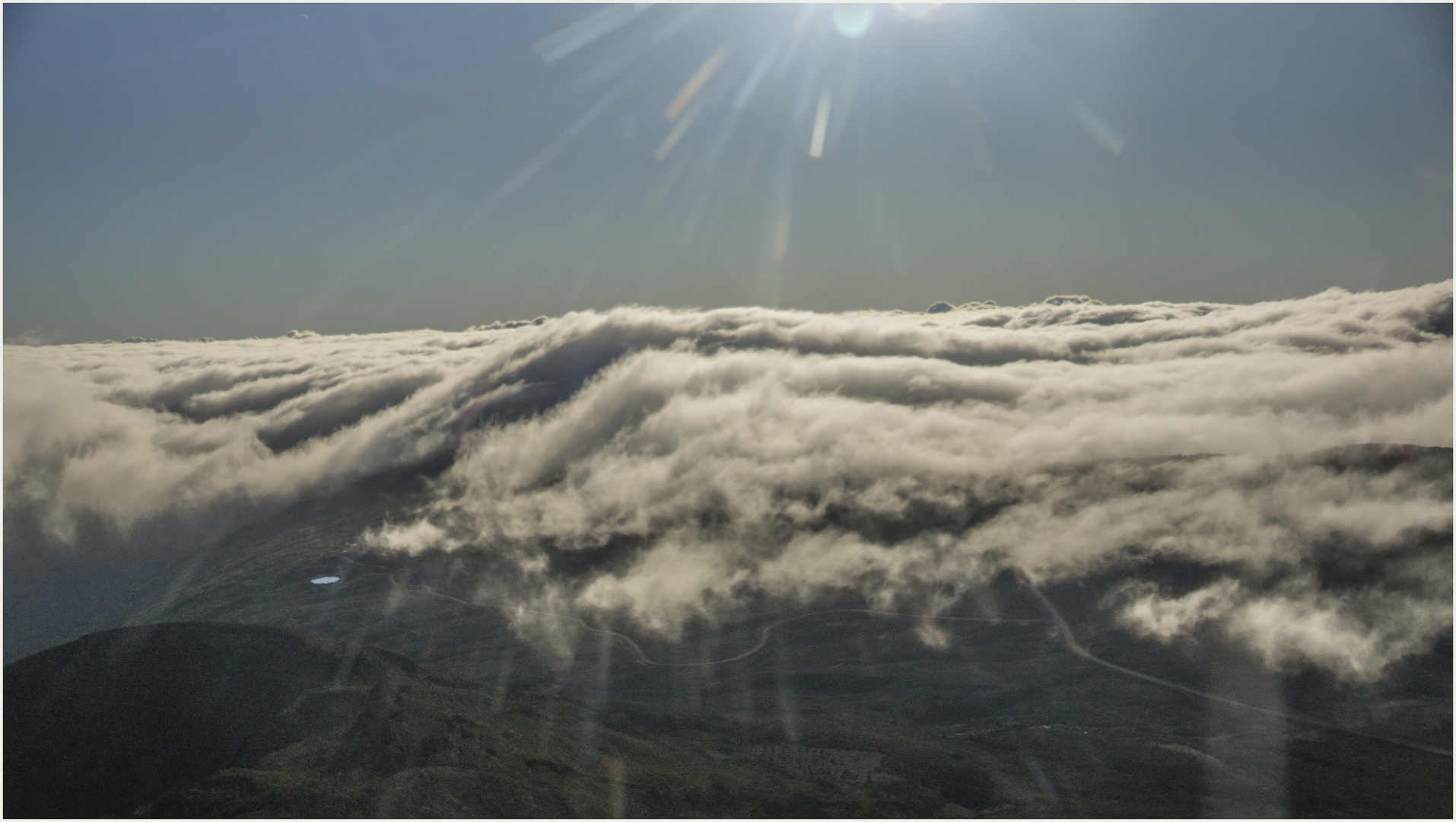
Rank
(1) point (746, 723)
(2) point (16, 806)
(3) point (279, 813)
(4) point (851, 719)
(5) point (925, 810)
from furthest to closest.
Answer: (4) point (851, 719), (1) point (746, 723), (5) point (925, 810), (3) point (279, 813), (2) point (16, 806)

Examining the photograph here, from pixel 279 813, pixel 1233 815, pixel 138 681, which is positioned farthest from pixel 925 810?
pixel 138 681

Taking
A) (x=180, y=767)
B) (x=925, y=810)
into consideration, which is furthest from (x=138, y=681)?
(x=925, y=810)

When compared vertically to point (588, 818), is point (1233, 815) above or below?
above

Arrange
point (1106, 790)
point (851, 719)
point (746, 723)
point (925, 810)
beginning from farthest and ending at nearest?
1. point (851, 719)
2. point (746, 723)
3. point (1106, 790)
4. point (925, 810)

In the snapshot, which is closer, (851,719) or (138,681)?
(138,681)

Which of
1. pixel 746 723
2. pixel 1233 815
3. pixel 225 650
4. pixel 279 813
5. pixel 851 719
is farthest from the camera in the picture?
pixel 851 719

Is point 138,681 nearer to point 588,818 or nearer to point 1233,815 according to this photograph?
point 588,818

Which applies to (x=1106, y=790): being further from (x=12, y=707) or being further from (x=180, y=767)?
(x=12, y=707)

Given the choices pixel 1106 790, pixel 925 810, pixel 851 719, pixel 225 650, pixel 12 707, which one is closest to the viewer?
pixel 12 707

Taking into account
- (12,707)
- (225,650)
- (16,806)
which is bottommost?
(16,806)
